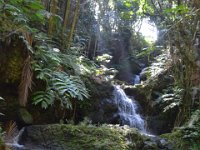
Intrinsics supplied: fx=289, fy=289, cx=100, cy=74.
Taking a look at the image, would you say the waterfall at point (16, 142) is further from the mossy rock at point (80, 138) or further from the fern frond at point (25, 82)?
the fern frond at point (25, 82)

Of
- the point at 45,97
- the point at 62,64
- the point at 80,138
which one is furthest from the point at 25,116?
the point at 62,64

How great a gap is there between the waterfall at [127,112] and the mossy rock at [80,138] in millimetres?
3212

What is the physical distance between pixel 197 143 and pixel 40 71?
363 centimetres

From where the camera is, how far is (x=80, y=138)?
5.45 meters

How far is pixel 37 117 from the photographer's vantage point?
682 centimetres

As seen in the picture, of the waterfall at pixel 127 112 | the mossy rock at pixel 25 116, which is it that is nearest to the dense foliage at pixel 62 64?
the mossy rock at pixel 25 116

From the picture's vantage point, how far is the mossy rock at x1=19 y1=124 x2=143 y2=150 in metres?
5.28

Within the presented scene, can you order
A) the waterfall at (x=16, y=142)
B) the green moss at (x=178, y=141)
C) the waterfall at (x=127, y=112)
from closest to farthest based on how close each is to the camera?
1. the waterfall at (x=16, y=142)
2. the green moss at (x=178, y=141)
3. the waterfall at (x=127, y=112)

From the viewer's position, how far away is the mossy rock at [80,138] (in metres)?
5.28

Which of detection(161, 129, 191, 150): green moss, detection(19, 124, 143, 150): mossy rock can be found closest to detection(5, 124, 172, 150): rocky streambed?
detection(19, 124, 143, 150): mossy rock

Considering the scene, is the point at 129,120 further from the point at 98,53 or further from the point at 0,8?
the point at 98,53

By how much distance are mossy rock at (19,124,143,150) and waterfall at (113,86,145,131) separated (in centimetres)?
321

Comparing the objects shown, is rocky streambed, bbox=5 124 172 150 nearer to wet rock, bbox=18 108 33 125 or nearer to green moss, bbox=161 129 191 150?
green moss, bbox=161 129 191 150

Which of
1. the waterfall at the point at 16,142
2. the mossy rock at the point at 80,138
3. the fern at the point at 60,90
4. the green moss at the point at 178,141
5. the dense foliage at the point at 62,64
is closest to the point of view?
the waterfall at the point at 16,142
